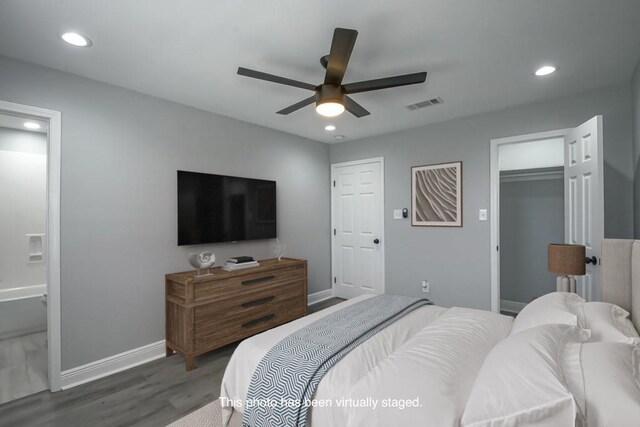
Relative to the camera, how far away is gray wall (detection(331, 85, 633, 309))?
276 centimetres

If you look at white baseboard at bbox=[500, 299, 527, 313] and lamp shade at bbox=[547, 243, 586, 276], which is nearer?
lamp shade at bbox=[547, 243, 586, 276]

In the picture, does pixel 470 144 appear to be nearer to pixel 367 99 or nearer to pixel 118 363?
pixel 367 99

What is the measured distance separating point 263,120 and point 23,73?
2.11 meters

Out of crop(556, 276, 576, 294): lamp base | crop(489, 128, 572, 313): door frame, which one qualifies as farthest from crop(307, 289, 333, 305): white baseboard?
crop(556, 276, 576, 294): lamp base

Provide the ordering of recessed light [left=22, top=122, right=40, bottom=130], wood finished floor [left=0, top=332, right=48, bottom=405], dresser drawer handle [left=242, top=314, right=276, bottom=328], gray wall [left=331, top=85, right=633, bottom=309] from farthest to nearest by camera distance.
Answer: recessed light [left=22, top=122, right=40, bottom=130]
dresser drawer handle [left=242, top=314, right=276, bottom=328]
gray wall [left=331, top=85, right=633, bottom=309]
wood finished floor [left=0, top=332, right=48, bottom=405]

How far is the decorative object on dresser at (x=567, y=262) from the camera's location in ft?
6.76

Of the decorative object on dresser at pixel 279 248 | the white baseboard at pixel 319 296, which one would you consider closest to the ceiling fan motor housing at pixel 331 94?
the decorative object on dresser at pixel 279 248

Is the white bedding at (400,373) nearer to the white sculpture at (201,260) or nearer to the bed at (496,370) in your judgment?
the bed at (496,370)

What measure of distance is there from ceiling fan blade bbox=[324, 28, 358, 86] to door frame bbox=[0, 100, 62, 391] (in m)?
2.18

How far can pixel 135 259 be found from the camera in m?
2.79

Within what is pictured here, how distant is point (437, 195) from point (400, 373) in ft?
10.0

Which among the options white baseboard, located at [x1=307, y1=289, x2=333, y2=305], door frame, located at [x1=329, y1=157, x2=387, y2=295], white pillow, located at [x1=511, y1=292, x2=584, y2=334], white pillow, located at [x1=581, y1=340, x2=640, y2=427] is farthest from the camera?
white baseboard, located at [x1=307, y1=289, x2=333, y2=305]

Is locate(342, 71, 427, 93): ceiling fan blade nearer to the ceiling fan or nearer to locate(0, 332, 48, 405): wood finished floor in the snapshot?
the ceiling fan

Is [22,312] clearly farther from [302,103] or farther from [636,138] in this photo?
[636,138]
